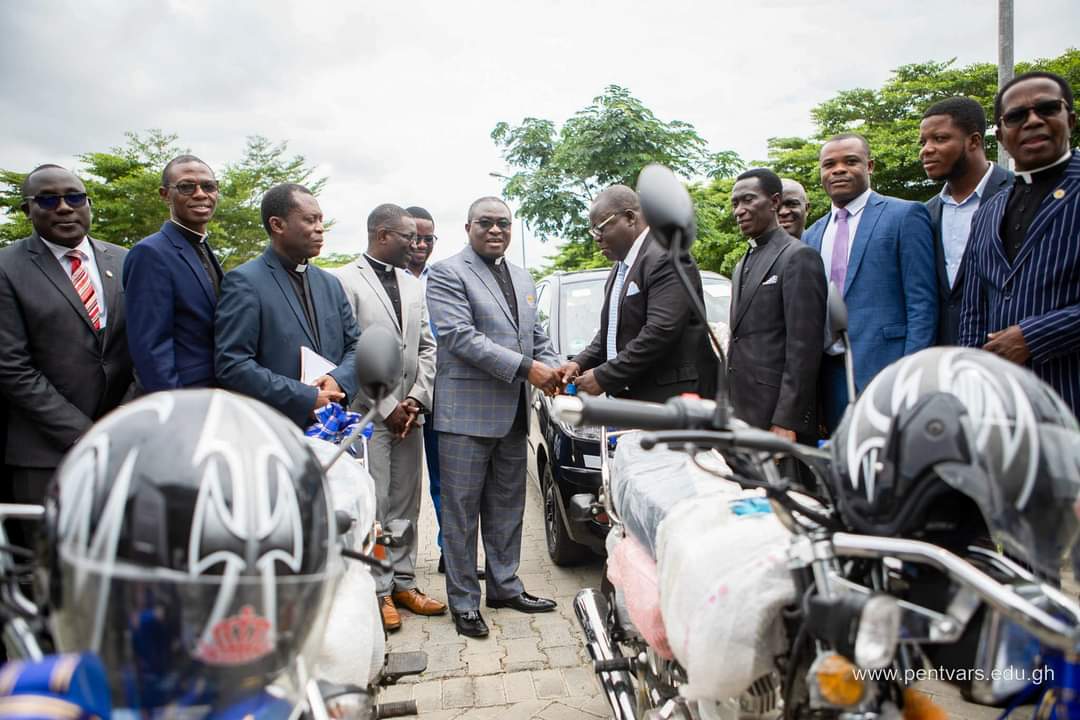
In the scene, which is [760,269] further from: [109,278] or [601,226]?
[109,278]

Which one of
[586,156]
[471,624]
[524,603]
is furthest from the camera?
[586,156]

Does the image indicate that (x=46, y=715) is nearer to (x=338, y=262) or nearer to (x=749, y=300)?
(x=749, y=300)

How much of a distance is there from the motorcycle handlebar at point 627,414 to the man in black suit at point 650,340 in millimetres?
1898

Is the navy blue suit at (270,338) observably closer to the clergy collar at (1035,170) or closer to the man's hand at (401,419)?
the man's hand at (401,419)

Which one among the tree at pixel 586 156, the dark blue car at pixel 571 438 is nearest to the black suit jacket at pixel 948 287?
the dark blue car at pixel 571 438

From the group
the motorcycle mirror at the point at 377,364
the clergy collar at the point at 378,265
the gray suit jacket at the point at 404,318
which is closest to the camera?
→ the motorcycle mirror at the point at 377,364

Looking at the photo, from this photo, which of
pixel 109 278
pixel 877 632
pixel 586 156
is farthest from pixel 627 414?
pixel 586 156

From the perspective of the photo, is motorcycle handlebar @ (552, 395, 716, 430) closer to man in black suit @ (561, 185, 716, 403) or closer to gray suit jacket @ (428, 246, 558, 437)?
man in black suit @ (561, 185, 716, 403)

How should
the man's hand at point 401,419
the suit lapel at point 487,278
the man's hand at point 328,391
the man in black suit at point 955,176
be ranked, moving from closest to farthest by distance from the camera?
the man's hand at point 328,391 → the man in black suit at point 955,176 → the suit lapel at point 487,278 → the man's hand at point 401,419

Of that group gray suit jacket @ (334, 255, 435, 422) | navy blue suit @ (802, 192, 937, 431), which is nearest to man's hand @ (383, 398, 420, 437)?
gray suit jacket @ (334, 255, 435, 422)

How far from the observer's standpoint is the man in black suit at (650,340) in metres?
3.30

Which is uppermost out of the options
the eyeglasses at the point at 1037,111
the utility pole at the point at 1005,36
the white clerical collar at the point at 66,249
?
the utility pole at the point at 1005,36

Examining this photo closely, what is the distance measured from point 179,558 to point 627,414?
73 centimetres

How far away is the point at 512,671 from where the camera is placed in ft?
10.6
